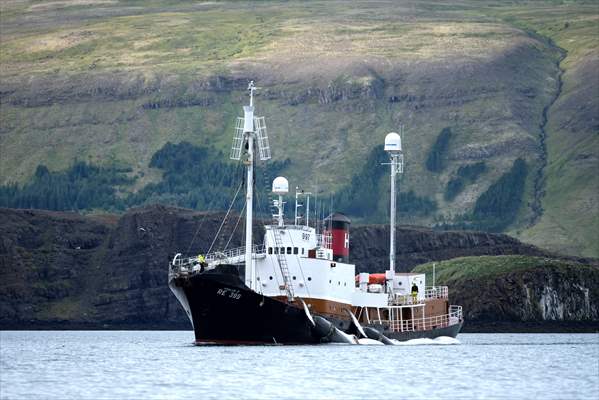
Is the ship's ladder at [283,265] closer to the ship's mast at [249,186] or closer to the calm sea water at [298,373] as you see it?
the ship's mast at [249,186]

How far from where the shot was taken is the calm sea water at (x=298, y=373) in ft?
291

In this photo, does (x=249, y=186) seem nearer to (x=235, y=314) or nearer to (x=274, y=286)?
(x=274, y=286)

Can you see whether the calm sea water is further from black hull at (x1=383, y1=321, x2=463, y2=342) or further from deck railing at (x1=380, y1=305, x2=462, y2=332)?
deck railing at (x1=380, y1=305, x2=462, y2=332)

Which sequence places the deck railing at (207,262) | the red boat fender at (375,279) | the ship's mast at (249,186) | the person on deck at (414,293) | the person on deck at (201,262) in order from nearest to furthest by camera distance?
the person on deck at (201,262) → the ship's mast at (249,186) → the deck railing at (207,262) → the person on deck at (414,293) → the red boat fender at (375,279)

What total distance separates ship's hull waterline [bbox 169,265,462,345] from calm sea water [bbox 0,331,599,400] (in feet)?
4.35

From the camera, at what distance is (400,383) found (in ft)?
312

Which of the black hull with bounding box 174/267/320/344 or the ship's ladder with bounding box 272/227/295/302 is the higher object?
the ship's ladder with bounding box 272/227/295/302

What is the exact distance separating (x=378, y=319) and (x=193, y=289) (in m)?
22.3

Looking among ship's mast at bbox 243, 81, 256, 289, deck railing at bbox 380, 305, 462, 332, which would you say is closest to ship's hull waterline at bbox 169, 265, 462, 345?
ship's mast at bbox 243, 81, 256, 289

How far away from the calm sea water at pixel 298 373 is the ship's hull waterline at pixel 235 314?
1.33m

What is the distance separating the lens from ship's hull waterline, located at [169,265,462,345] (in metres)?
121

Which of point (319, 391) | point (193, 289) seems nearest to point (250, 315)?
point (193, 289)

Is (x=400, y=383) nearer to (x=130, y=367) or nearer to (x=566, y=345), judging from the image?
(x=130, y=367)

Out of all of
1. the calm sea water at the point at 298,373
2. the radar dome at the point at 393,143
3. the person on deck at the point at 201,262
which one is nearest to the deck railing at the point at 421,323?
the calm sea water at the point at 298,373
